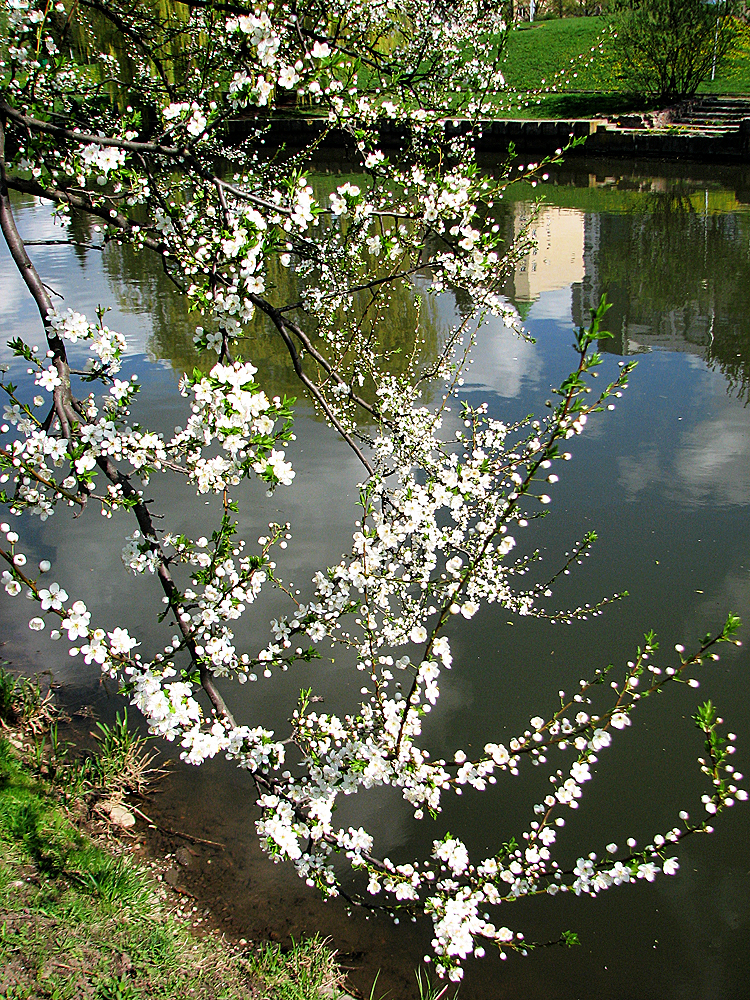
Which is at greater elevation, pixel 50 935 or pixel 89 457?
pixel 89 457

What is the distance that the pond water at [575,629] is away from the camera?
340 centimetres

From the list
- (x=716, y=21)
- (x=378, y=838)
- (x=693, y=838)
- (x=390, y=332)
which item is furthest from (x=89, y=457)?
(x=716, y=21)

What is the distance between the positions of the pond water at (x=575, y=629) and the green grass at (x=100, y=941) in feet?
0.92

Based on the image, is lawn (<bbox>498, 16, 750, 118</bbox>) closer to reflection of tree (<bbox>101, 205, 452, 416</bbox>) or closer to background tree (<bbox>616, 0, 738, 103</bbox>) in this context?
background tree (<bbox>616, 0, 738, 103</bbox>)

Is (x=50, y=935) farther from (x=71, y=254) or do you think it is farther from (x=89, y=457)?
(x=71, y=254)

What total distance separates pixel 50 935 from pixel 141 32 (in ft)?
14.0

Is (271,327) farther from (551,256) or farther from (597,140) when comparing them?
(597,140)

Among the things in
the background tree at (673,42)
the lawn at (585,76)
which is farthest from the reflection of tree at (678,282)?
the background tree at (673,42)

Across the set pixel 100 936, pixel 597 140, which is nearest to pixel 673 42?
pixel 597 140

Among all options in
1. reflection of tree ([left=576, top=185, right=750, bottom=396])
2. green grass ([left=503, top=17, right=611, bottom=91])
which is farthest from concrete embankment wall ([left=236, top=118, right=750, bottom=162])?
green grass ([left=503, top=17, right=611, bottom=91])

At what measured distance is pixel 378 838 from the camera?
3893 mm

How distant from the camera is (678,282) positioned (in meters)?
11.9

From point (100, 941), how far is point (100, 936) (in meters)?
0.03

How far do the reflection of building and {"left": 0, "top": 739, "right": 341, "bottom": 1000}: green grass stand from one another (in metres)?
9.39
